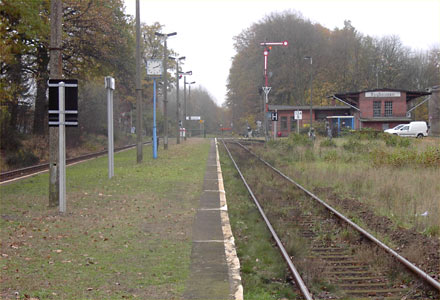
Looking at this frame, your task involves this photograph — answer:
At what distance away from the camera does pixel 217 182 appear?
55.2ft

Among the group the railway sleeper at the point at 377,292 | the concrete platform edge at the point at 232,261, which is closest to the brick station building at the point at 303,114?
the concrete platform edge at the point at 232,261

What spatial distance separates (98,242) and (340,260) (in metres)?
3.87

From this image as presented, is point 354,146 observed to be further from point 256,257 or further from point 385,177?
point 256,257

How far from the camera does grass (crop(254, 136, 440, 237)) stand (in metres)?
10.7

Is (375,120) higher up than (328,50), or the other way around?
(328,50)

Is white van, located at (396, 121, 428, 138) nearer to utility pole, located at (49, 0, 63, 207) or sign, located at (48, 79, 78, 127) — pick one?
utility pole, located at (49, 0, 63, 207)

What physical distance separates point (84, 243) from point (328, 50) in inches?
2462

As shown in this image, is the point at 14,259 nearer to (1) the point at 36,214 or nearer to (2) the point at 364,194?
(1) the point at 36,214

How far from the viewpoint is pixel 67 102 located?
10.4 metres

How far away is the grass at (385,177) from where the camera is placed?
423 inches

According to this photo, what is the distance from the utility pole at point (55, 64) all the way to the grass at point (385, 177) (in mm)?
7167

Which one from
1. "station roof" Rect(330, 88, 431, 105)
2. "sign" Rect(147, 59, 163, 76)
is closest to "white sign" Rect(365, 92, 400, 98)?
"station roof" Rect(330, 88, 431, 105)

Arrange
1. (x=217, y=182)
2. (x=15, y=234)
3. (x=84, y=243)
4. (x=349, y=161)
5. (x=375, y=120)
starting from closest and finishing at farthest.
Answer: (x=84, y=243), (x=15, y=234), (x=217, y=182), (x=349, y=161), (x=375, y=120)

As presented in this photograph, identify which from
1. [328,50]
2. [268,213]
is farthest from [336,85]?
[268,213]
